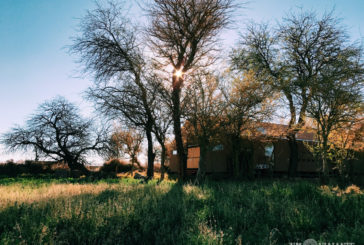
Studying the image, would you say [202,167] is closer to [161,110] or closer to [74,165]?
[161,110]

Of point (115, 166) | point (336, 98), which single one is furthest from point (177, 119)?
point (115, 166)

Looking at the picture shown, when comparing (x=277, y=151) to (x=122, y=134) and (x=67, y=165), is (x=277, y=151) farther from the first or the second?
(x=67, y=165)

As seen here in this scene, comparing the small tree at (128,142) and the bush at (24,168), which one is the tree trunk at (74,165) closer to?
the bush at (24,168)

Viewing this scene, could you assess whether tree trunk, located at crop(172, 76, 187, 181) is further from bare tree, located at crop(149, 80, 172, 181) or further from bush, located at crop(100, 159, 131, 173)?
bush, located at crop(100, 159, 131, 173)

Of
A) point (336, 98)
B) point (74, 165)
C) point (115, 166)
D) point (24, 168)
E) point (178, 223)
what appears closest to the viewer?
point (178, 223)

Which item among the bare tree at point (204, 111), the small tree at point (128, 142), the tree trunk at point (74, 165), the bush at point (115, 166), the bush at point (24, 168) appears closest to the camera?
the bare tree at point (204, 111)

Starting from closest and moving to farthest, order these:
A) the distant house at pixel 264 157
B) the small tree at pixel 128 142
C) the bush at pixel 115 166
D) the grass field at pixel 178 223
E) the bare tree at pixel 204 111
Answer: the grass field at pixel 178 223 < the bare tree at pixel 204 111 < the distant house at pixel 264 157 < the small tree at pixel 128 142 < the bush at pixel 115 166

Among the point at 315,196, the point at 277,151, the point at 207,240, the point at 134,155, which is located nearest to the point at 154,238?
the point at 207,240

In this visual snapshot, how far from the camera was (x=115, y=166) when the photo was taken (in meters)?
29.5

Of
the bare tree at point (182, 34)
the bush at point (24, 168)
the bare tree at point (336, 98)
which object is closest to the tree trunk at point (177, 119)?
the bare tree at point (182, 34)

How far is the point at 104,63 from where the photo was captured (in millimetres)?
16109

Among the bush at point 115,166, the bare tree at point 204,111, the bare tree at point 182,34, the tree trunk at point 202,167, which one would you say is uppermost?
the bare tree at point 182,34

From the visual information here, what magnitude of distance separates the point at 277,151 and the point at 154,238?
59.3 feet

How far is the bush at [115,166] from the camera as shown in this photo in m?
28.7
